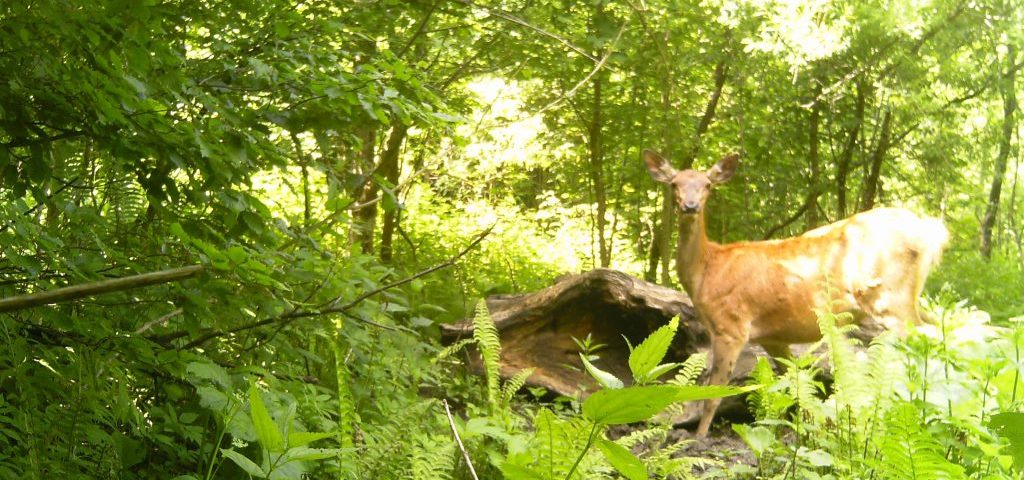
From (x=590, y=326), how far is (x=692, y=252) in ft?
3.17

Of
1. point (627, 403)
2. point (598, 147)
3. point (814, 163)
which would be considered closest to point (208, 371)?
point (627, 403)

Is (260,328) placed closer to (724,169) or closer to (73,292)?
(73,292)

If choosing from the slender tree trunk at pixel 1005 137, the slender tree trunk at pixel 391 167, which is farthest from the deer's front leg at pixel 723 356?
the slender tree trunk at pixel 1005 137

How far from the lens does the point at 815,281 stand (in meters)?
6.84

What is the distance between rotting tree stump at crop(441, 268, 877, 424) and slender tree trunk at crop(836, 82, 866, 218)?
585 centimetres

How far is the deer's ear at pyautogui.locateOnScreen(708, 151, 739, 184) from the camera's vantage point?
7.46 metres

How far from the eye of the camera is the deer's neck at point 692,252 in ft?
23.7

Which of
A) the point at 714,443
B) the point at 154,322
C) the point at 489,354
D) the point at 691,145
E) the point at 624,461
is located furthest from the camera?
the point at 691,145

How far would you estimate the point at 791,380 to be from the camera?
10.6ft

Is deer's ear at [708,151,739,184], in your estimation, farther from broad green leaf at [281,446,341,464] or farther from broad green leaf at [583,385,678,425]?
broad green leaf at [583,385,678,425]

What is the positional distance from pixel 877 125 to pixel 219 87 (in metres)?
10.8

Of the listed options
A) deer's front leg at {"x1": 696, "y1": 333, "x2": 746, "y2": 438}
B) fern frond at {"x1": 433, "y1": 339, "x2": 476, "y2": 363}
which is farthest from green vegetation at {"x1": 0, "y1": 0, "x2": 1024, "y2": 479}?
deer's front leg at {"x1": 696, "y1": 333, "x2": 746, "y2": 438}

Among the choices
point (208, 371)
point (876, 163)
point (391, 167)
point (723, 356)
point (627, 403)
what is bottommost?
point (723, 356)

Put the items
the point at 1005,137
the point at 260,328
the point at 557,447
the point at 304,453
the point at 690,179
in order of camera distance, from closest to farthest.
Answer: the point at 304,453, the point at 557,447, the point at 260,328, the point at 690,179, the point at 1005,137
